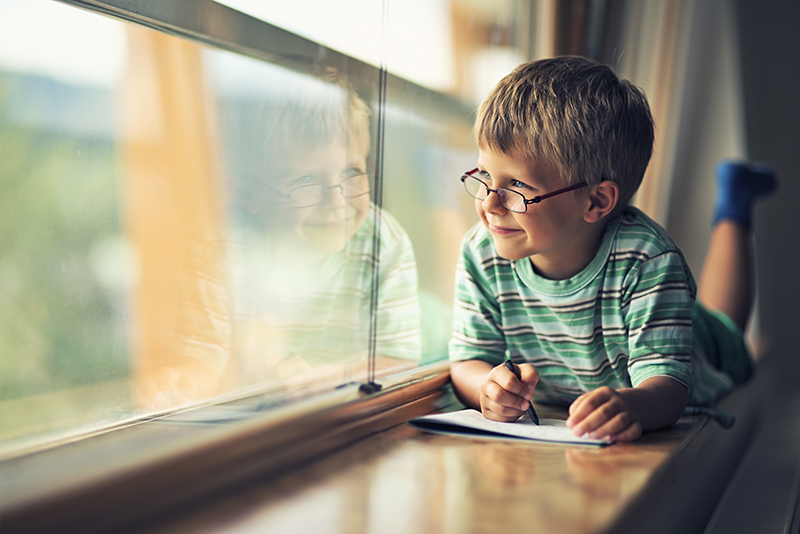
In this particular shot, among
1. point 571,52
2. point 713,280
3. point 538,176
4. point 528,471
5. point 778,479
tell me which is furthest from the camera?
point 713,280

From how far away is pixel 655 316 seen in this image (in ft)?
2.57

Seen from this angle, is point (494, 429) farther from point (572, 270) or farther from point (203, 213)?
point (203, 213)

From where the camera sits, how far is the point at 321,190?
78 centimetres

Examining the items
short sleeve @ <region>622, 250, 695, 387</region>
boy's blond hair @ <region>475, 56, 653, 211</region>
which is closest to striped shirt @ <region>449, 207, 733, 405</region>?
short sleeve @ <region>622, 250, 695, 387</region>

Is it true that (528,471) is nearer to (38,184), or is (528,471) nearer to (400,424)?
(400,424)

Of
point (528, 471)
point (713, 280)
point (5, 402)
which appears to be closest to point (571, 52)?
point (713, 280)

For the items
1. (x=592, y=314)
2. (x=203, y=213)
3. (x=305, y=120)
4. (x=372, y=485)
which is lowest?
(x=372, y=485)

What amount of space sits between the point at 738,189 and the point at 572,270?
0.86m

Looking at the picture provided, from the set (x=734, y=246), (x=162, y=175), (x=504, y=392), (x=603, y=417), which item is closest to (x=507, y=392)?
(x=504, y=392)

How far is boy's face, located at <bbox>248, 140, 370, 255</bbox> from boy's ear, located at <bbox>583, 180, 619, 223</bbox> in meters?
0.28

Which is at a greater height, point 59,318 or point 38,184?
point 38,184

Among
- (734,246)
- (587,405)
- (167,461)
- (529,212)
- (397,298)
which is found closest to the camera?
(167,461)

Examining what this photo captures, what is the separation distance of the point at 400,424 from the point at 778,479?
0.61 meters

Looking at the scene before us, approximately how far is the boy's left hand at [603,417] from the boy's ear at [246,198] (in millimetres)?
412
